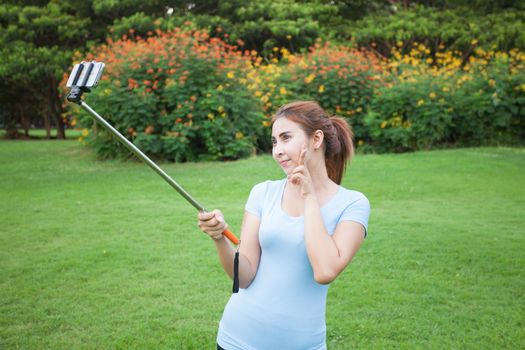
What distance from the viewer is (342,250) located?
1.87m

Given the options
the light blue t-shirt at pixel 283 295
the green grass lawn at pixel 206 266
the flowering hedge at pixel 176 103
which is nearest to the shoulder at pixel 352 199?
the light blue t-shirt at pixel 283 295

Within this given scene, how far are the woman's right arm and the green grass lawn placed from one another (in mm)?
1709

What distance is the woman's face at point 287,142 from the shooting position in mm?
1955

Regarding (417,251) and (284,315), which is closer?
(284,315)

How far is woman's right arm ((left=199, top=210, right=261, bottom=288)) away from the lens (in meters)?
1.88

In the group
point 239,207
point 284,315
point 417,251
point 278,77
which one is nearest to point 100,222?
point 239,207

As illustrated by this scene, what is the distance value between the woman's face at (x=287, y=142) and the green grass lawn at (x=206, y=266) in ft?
6.32

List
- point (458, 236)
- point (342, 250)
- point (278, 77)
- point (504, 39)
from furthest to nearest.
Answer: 1. point (504, 39)
2. point (278, 77)
3. point (458, 236)
4. point (342, 250)

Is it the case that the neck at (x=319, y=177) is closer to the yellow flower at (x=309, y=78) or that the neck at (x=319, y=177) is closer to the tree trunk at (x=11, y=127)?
the yellow flower at (x=309, y=78)

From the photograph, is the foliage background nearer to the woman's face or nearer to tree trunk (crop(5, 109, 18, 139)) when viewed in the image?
tree trunk (crop(5, 109, 18, 139))

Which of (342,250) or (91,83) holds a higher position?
(91,83)

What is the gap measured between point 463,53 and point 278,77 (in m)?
8.09

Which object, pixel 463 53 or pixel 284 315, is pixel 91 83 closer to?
pixel 284 315

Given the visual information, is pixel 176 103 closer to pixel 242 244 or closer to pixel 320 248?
pixel 242 244
